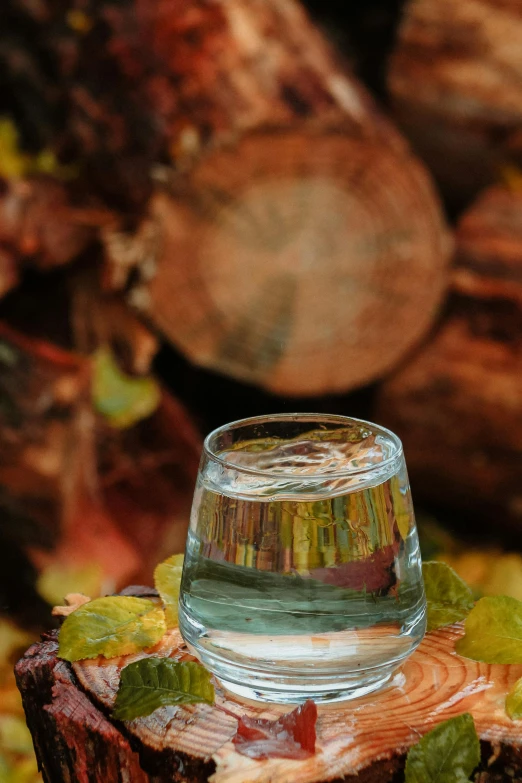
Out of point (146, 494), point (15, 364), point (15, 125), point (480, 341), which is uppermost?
point (15, 125)

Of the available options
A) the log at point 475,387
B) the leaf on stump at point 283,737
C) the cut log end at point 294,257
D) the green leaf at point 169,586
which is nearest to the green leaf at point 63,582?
the cut log end at point 294,257

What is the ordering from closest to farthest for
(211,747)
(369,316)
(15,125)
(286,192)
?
(211,747) → (286,192) → (369,316) → (15,125)

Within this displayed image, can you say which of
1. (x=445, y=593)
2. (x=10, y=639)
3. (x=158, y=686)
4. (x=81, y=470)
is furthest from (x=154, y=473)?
(x=158, y=686)

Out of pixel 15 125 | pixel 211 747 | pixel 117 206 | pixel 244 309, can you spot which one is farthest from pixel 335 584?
pixel 15 125

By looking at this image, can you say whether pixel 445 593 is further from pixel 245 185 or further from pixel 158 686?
pixel 245 185

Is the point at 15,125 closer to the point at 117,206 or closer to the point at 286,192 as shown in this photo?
the point at 117,206

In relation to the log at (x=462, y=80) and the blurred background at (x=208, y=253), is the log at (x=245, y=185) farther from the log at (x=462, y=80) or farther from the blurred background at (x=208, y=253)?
the log at (x=462, y=80)

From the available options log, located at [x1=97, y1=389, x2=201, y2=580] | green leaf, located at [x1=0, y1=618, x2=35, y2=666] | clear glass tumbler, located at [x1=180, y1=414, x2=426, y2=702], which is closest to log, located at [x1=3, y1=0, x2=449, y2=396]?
log, located at [x1=97, y1=389, x2=201, y2=580]
